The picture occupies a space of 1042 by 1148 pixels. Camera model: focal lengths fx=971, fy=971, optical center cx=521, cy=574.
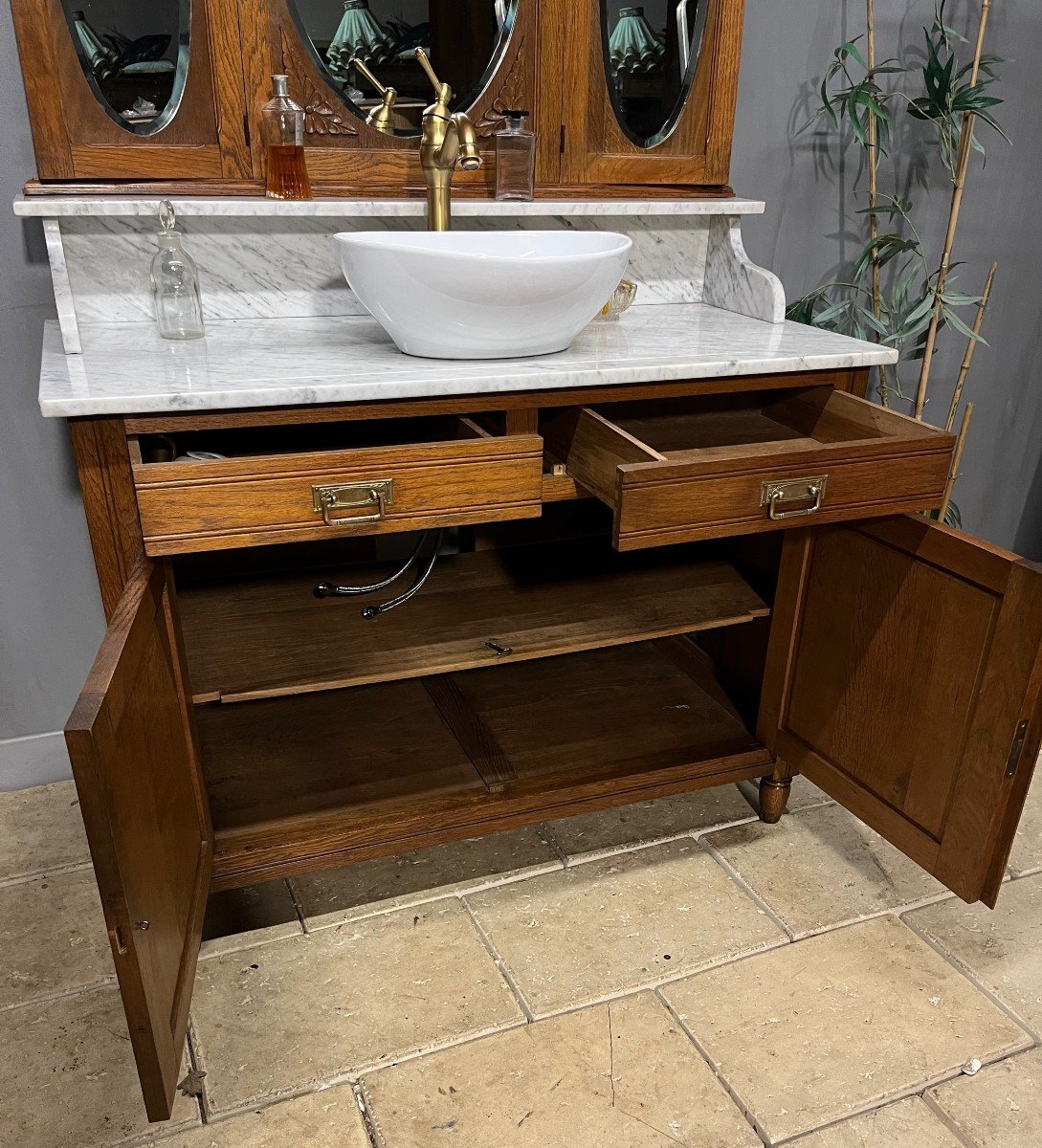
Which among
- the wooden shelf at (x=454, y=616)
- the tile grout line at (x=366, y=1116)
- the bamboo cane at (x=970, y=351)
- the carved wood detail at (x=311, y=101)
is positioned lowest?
the tile grout line at (x=366, y=1116)

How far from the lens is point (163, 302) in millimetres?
1489

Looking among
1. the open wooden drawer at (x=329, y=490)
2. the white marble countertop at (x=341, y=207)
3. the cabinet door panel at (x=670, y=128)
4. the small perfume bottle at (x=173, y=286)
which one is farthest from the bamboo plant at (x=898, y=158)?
the small perfume bottle at (x=173, y=286)

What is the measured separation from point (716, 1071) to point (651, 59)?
167cm

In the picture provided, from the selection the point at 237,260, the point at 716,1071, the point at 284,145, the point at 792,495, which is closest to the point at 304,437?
the point at 237,260

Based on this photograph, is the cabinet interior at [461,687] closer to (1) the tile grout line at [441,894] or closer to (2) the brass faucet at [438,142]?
(1) the tile grout line at [441,894]

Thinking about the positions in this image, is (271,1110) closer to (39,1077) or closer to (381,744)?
(39,1077)

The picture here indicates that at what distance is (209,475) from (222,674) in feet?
1.39

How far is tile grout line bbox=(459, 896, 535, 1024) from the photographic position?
146 cm

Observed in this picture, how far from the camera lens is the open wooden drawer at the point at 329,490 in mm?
1167

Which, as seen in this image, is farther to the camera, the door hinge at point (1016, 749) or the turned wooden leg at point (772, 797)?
the turned wooden leg at point (772, 797)

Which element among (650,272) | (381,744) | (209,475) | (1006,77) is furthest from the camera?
(1006,77)

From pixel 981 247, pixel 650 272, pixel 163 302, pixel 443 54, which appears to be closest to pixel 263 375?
pixel 163 302

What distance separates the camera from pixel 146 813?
1033 mm

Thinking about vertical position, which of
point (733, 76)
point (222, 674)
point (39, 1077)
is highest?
point (733, 76)
